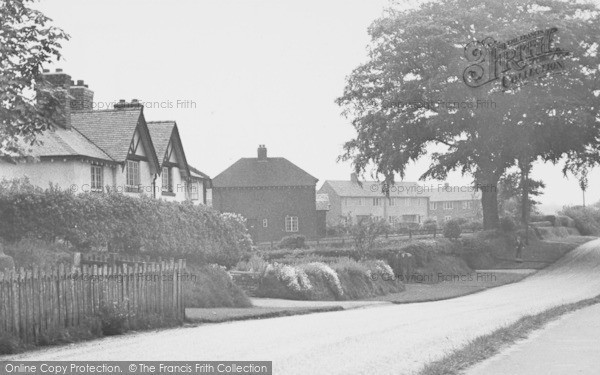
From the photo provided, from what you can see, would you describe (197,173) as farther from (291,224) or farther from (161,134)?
(291,224)

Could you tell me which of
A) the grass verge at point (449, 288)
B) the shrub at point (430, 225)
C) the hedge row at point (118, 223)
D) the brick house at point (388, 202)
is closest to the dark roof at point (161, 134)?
the hedge row at point (118, 223)

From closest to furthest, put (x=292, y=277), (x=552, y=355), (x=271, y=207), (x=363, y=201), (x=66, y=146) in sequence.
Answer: (x=552, y=355) → (x=292, y=277) → (x=66, y=146) → (x=271, y=207) → (x=363, y=201)

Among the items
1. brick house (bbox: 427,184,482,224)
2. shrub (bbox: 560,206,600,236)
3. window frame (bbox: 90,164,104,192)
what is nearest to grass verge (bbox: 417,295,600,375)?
window frame (bbox: 90,164,104,192)

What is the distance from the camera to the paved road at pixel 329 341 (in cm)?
1462

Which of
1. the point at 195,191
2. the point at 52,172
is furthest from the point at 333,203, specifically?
the point at 52,172

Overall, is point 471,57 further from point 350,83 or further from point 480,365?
point 480,365

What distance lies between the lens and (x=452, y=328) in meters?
20.6

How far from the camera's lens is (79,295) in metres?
18.2

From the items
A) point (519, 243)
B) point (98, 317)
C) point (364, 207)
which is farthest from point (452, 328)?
point (364, 207)

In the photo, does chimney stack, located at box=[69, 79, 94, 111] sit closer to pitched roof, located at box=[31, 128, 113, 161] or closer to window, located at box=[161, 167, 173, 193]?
pitched roof, located at box=[31, 128, 113, 161]

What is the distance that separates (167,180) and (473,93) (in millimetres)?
20413

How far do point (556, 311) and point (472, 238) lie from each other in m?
32.4

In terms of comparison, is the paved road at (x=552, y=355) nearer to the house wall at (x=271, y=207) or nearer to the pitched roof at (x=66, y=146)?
the pitched roof at (x=66, y=146)

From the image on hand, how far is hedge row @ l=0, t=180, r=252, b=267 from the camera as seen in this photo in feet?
89.6
